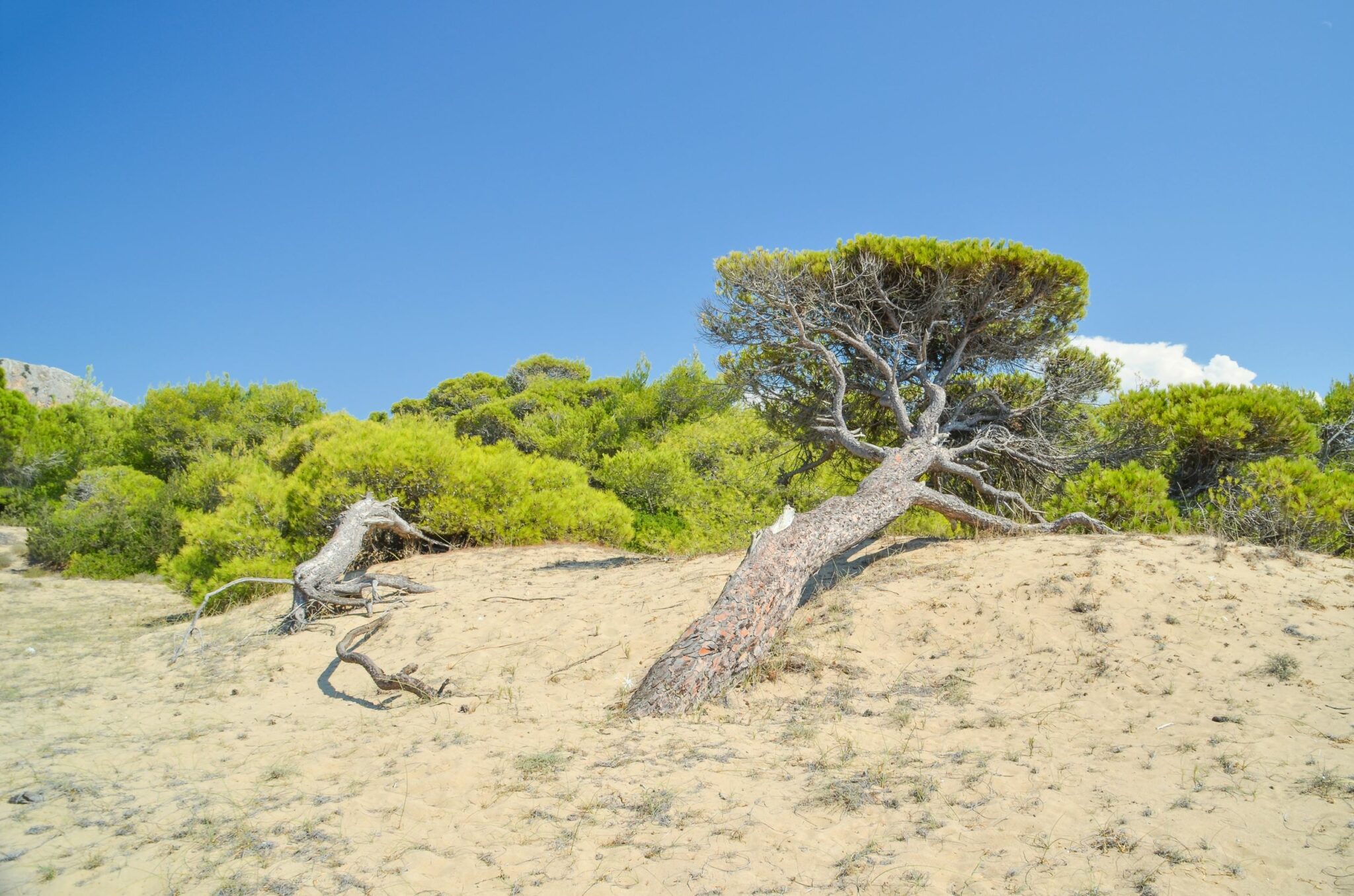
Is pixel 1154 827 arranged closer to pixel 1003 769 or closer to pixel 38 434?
pixel 1003 769

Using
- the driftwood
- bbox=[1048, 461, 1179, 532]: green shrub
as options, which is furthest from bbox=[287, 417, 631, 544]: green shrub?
bbox=[1048, 461, 1179, 532]: green shrub

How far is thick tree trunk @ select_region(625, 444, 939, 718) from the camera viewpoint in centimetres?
504

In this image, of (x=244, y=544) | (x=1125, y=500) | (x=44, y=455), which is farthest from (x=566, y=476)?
(x=44, y=455)

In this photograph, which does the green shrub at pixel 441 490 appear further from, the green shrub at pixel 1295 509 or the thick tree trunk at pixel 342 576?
the green shrub at pixel 1295 509

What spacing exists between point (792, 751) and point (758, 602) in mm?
1703

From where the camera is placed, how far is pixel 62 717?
5.89 m

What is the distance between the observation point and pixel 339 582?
961 cm

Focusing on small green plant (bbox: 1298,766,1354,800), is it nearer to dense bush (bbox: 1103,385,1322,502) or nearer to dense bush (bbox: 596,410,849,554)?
dense bush (bbox: 1103,385,1322,502)

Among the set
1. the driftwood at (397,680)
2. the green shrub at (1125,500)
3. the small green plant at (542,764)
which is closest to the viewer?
the small green plant at (542,764)

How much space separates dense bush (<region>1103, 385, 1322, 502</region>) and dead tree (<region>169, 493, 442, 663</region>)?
1086cm

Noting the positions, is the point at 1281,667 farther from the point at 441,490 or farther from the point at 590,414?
the point at 590,414

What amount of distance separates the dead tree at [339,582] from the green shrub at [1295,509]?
10453 millimetres

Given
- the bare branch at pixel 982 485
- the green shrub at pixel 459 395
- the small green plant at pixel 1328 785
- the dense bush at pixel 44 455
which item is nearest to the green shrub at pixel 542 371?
the green shrub at pixel 459 395

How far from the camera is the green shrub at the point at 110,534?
18.2m
